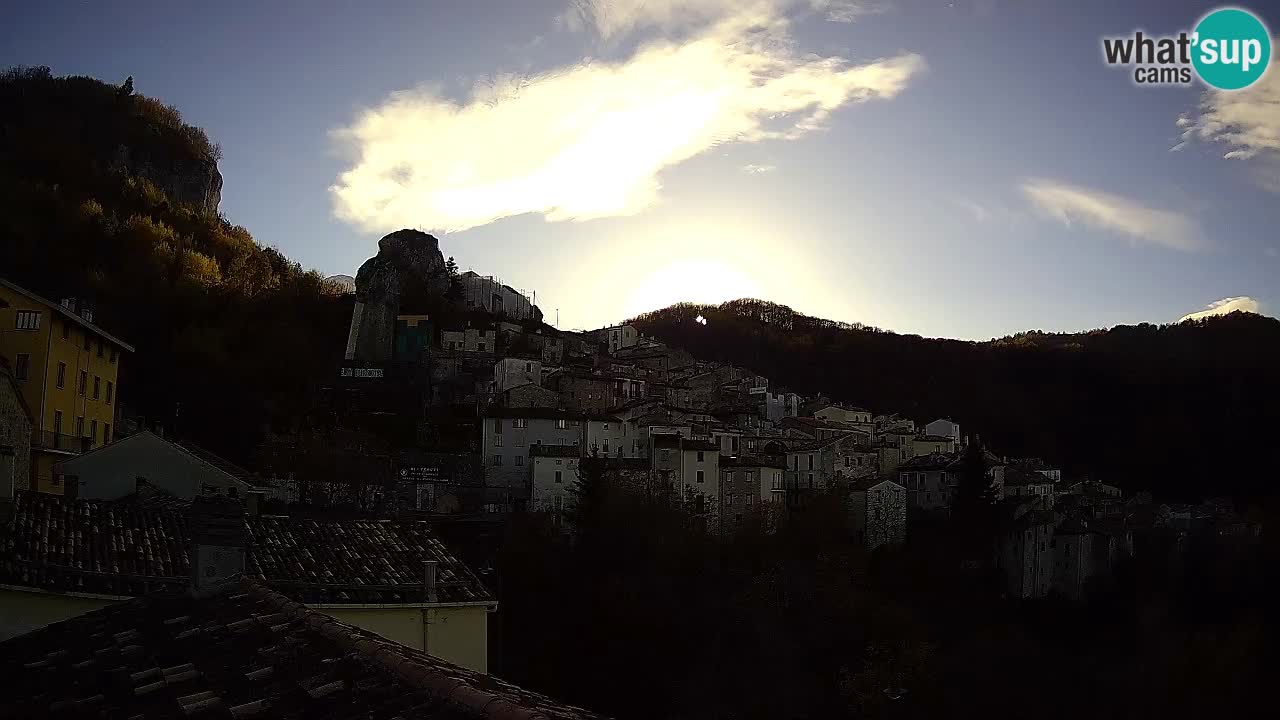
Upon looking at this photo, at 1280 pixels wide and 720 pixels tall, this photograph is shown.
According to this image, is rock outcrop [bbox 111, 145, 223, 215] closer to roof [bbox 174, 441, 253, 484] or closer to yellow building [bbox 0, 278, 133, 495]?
yellow building [bbox 0, 278, 133, 495]

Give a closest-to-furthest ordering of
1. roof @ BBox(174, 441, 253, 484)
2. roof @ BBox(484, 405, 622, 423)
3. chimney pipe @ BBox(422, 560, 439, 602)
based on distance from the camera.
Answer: chimney pipe @ BBox(422, 560, 439, 602) → roof @ BBox(174, 441, 253, 484) → roof @ BBox(484, 405, 622, 423)

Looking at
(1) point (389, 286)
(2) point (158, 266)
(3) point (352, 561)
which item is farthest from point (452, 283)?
(3) point (352, 561)

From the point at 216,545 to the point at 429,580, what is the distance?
6.44 meters

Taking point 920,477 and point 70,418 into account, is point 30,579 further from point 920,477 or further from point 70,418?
point 920,477

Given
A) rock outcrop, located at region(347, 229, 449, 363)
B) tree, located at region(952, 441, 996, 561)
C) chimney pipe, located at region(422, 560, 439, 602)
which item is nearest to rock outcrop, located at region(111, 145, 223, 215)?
rock outcrop, located at region(347, 229, 449, 363)

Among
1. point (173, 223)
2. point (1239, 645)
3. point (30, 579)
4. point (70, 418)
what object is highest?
point (173, 223)

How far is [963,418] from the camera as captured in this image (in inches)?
3354

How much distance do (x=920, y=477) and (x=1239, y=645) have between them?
1970 centimetres

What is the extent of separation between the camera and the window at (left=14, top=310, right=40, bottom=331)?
95.3ft

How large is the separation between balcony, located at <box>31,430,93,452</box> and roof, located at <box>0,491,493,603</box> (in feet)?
45.2

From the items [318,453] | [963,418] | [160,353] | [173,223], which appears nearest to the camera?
[318,453]

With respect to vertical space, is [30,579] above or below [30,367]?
below

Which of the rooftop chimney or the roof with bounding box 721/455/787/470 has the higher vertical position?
the roof with bounding box 721/455/787/470

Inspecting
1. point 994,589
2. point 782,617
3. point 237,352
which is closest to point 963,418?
point 994,589
